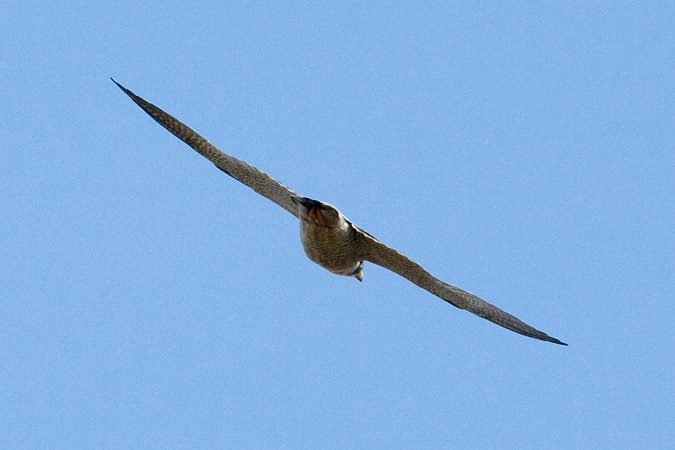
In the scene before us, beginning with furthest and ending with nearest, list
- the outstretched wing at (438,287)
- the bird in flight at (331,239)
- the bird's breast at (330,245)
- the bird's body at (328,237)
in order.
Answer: the outstretched wing at (438,287) → the bird's breast at (330,245) → the bird in flight at (331,239) → the bird's body at (328,237)

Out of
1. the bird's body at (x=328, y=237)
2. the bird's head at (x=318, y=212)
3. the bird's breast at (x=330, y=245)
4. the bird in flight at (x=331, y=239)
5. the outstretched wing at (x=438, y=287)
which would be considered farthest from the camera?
the outstretched wing at (x=438, y=287)

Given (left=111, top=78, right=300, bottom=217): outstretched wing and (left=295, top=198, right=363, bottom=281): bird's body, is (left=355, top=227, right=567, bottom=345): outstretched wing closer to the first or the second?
(left=295, top=198, right=363, bottom=281): bird's body

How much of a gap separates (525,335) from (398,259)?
2.63 m

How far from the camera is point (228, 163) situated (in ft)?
65.8

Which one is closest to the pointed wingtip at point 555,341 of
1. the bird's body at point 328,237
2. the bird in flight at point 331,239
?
the bird in flight at point 331,239

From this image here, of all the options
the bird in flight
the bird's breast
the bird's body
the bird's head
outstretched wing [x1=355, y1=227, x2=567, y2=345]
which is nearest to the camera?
the bird's head

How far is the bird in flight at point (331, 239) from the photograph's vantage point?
63.8 ft

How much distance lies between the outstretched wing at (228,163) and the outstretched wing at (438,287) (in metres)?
1.50

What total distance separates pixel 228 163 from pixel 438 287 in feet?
14.4

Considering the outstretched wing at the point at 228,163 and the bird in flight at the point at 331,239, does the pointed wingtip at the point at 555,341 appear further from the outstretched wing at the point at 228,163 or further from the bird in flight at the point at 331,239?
the outstretched wing at the point at 228,163

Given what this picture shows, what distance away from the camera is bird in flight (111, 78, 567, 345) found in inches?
766

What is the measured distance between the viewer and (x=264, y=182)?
2008cm

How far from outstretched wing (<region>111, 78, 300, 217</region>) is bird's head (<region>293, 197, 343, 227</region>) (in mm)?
349

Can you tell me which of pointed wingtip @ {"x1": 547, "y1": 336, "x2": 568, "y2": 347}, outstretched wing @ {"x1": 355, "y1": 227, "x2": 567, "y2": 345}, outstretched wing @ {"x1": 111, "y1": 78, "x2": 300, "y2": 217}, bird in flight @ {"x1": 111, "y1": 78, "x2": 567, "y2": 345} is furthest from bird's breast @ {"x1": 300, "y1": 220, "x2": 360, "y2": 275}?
pointed wingtip @ {"x1": 547, "y1": 336, "x2": 568, "y2": 347}
